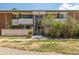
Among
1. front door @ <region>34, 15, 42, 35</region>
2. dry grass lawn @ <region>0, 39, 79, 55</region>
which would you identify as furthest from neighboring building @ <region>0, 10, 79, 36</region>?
dry grass lawn @ <region>0, 39, 79, 55</region>

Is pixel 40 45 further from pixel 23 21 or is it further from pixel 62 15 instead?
pixel 23 21

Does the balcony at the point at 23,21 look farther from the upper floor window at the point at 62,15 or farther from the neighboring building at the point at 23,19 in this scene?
the upper floor window at the point at 62,15

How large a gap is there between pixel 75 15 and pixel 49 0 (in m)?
7.02

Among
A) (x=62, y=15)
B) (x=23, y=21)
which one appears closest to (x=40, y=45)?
(x=62, y=15)

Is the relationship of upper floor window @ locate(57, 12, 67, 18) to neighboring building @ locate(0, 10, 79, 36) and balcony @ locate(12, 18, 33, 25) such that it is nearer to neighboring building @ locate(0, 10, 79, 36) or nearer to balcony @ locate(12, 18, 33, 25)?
neighboring building @ locate(0, 10, 79, 36)

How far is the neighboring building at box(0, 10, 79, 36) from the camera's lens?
43.4ft

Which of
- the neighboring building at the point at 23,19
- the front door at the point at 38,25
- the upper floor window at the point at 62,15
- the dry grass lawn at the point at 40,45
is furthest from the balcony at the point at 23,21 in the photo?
the dry grass lawn at the point at 40,45

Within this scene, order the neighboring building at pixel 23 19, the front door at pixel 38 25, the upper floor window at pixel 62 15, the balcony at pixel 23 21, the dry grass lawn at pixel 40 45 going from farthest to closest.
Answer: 1. the balcony at pixel 23 21
2. the upper floor window at pixel 62 15
3. the front door at pixel 38 25
4. the neighboring building at pixel 23 19
5. the dry grass lawn at pixel 40 45

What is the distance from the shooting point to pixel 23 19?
15.1 meters

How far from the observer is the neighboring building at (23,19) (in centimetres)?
1322

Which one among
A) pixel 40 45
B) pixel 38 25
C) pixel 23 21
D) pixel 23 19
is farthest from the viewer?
pixel 23 21

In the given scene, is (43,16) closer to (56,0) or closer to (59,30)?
(59,30)
